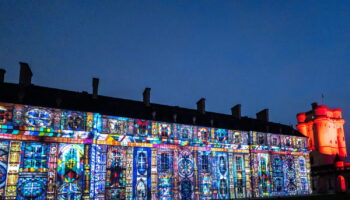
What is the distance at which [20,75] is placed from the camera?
117 ft

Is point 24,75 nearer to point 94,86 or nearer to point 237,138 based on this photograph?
point 94,86

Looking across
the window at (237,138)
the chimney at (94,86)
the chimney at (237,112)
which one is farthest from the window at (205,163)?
the chimney at (94,86)

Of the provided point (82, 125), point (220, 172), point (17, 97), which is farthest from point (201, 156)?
point (17, 97)

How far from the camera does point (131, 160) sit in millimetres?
Result: 36094

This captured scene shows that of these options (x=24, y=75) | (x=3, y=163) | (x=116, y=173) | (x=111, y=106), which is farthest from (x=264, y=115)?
(x=3, y=163)

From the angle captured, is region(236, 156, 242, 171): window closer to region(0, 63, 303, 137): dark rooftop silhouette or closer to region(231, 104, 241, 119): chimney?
region(0, 63, 303, 137): dark rooftop silhouette

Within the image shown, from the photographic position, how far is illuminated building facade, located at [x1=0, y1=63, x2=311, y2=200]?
30.4 metres

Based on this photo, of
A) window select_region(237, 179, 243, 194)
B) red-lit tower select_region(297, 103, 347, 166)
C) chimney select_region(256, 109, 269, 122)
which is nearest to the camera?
window select_region(237, 179, 243, 194)

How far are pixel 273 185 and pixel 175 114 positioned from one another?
64.1 feet

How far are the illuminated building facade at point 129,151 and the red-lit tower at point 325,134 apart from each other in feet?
70.1

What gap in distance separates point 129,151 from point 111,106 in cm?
644

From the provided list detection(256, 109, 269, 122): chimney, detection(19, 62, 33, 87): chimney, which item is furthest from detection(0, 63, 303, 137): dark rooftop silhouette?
detection(256, 109, 269, 122): chimney

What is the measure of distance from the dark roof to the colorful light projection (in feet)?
3.10

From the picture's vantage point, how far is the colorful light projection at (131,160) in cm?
3022
